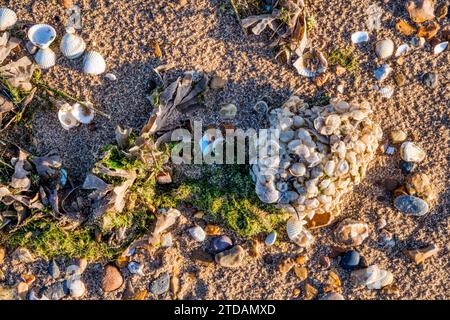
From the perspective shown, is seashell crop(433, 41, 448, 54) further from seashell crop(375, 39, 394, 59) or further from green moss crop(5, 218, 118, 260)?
green moss crop(5, 218, 118, 260)

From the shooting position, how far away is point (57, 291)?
12.5 feet

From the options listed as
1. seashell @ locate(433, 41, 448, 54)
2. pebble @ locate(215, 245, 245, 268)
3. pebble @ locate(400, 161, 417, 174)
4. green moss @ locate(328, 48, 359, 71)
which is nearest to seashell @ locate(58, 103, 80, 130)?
pebble @ locate(215, 245, 245, 268)

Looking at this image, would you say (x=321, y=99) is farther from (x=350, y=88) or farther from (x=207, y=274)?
(x=207, y=274)

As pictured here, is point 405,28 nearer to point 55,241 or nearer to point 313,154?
point 313,154

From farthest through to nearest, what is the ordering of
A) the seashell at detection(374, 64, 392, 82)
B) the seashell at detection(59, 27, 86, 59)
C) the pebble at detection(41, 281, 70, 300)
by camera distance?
the pebble at detection(41, 281, 70, 300), the seashell at detection(374, 64, 392, 82), the seashell at detection(59, 27, 86, 59)

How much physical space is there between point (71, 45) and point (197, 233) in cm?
168

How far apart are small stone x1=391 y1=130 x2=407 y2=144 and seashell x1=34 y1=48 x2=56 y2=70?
261cm

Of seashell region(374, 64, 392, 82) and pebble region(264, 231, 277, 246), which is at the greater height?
seashell region(374, 64, 392, 82)

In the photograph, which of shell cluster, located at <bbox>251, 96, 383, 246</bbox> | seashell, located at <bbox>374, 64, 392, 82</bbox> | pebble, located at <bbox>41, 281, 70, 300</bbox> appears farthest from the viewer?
pebble, located at <bbox>41, 281, 70, 300</bbox>

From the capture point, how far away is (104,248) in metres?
3.76

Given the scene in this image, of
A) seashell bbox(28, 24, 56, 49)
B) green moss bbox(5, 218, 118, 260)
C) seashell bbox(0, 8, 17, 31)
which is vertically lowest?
green moss bbox(5, 218, 118, 260)

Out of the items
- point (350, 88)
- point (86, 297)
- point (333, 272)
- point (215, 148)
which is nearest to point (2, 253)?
point (86, 297)

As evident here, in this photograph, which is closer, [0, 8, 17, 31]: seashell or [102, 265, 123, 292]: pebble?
[0, 8, 17, 31]: seashell

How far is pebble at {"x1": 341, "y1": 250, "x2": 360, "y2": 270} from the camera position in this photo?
148 inches
